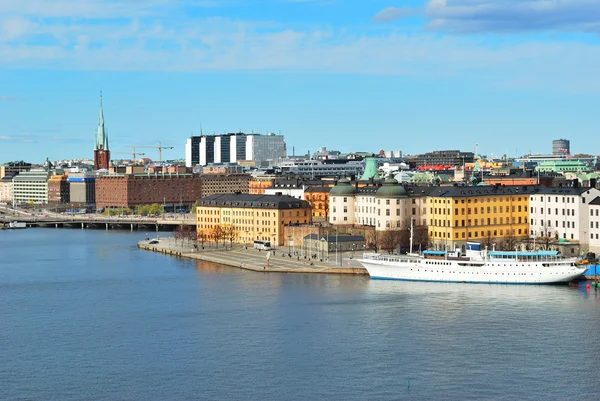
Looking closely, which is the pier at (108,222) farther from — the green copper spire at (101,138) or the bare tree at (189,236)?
the green copper spire at (101,138)

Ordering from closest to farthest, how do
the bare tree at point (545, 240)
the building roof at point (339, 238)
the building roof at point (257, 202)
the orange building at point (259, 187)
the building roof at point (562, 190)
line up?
1. the bare tree at point (545, 240)
2. the building roof at point (562, 190)
3. the building roof at point (339, 238)
4. the building roof at point (257, 202)
5. the orange building at point (259, 187)

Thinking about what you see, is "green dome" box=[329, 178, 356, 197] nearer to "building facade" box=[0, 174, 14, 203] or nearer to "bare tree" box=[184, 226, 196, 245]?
"bare tree" box=[184, 226, 196, 245]

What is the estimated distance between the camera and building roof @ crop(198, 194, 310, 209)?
3034 inches

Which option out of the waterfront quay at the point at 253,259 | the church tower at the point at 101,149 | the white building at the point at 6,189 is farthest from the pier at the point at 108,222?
the church tower at the point at 101,149

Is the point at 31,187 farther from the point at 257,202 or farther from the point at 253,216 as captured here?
the point at 253,216

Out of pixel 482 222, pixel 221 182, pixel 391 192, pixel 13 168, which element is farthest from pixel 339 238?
pixel 13 168

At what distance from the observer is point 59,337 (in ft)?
137

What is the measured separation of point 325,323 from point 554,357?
31.2 ft

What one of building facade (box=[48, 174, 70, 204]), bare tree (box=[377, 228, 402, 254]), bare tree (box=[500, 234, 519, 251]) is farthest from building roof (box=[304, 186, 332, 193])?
building facade (box=[48, 174, 70, 204])

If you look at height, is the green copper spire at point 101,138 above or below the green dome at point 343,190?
above

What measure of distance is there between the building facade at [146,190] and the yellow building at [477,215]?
6982 cm

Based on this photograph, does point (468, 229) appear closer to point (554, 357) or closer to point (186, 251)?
point (186, 251)

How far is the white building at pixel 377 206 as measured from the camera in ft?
236

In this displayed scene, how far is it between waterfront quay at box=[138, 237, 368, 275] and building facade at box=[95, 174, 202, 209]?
185 ft
